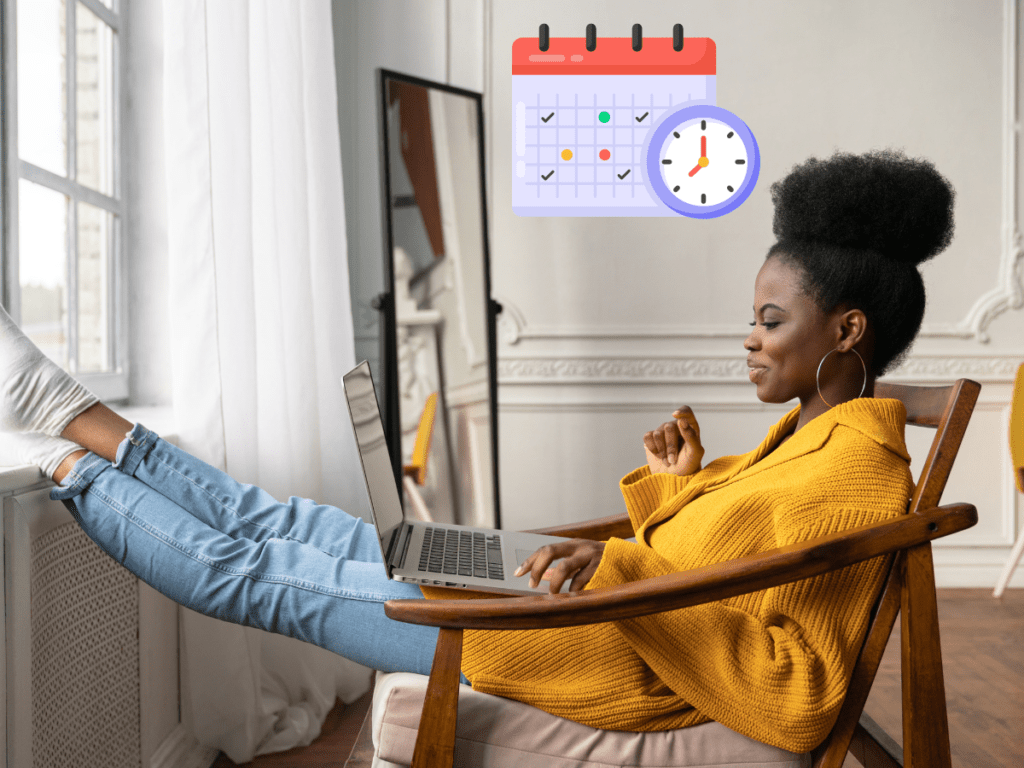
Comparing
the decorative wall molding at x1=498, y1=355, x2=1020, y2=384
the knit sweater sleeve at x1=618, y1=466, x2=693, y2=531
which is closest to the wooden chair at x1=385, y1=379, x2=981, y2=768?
the knit sweater sleeve at x1=618, y1=466, x2=693, y2=531

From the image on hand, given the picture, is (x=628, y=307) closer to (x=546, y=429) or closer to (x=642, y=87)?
(x=546, y=429)

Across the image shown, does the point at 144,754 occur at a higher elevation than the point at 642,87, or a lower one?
lower

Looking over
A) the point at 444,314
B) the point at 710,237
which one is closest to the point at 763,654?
the point at 444,314

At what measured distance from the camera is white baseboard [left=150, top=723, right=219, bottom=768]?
1.50 metres

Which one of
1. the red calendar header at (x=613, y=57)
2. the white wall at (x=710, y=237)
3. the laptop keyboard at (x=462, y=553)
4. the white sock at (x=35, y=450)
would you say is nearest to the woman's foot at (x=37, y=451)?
the white sock at (x=35, y=450)

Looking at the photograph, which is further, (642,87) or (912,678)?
(642,87)

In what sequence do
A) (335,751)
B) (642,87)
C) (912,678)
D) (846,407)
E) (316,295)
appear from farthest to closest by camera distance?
(642,87) → (316,295) → (335,751) → (846,407) → (912,678)

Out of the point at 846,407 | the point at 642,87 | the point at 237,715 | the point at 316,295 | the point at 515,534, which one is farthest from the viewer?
the point at 642,87

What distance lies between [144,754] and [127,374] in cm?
92

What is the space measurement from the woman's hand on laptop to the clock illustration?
2.21m

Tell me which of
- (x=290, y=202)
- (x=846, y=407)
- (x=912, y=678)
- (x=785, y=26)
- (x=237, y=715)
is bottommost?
(x=237, y=715)

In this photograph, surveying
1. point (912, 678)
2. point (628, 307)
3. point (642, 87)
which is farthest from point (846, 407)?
point (642, 87)

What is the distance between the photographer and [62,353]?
1697mm

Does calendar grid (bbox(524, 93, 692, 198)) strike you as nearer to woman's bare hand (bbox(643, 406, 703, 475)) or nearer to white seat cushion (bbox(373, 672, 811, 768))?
woman's bare hand (bbox(643, 406, 703, 475))
